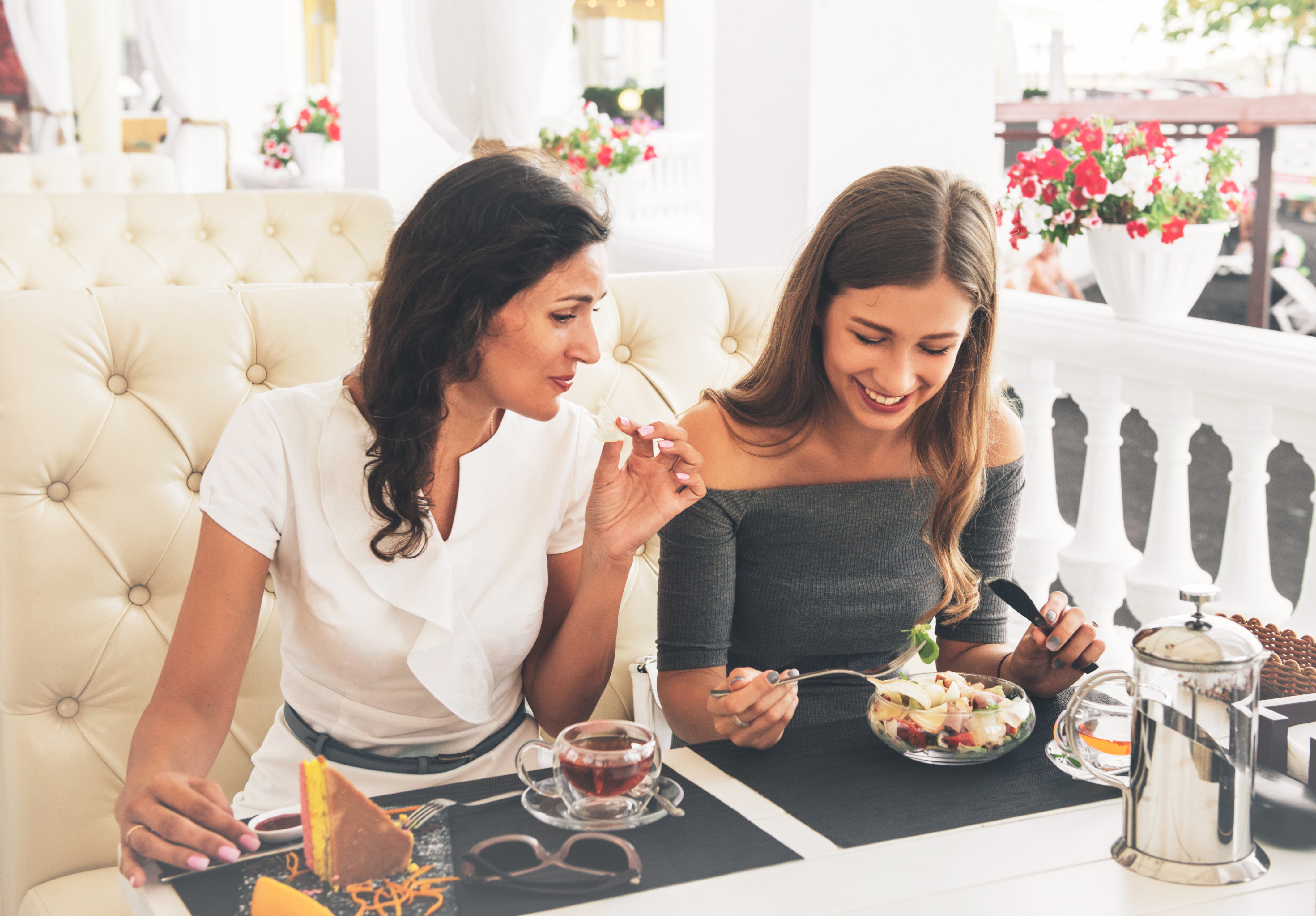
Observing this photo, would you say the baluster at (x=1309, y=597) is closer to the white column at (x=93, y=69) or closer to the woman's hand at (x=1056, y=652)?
the woman's hand at (x=1056, y=652)

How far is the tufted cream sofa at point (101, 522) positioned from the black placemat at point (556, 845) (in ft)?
1.79

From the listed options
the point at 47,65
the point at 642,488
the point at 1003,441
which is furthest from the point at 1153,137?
the point at 47,65

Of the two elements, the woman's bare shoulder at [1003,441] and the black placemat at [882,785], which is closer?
the black placemat at [882,785]

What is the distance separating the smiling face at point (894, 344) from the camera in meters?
1.25

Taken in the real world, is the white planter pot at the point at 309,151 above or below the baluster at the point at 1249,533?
above

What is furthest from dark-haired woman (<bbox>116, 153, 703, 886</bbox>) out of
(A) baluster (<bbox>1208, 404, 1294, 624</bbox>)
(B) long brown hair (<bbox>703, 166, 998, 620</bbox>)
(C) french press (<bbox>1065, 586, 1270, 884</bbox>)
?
(A) baluster (<bbox>1208, 404, 1294, 624</bbox>)

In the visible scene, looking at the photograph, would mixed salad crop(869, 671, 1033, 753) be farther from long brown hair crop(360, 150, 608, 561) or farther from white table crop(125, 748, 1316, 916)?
long brown hair crop(360, 150, 608, 561)

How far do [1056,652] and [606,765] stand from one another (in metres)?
0.52

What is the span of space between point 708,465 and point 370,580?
1.27 ft

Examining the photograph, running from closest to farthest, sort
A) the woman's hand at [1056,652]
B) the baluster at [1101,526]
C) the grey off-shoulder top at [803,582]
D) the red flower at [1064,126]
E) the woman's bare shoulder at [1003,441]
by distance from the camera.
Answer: the woman's hand at [1056,652]
the grey off-shoulder top at [803,582]
the woman's bare shoulder at [1003,441]
the baluster at [1101,526]
the red flower at [1064,126]

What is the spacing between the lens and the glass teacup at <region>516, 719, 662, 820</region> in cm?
90

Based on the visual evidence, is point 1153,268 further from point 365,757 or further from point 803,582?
point 365,757

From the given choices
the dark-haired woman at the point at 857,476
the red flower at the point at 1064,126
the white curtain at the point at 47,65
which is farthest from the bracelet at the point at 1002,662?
the white curtain at the point at 47,65

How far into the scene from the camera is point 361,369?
1266 mm
